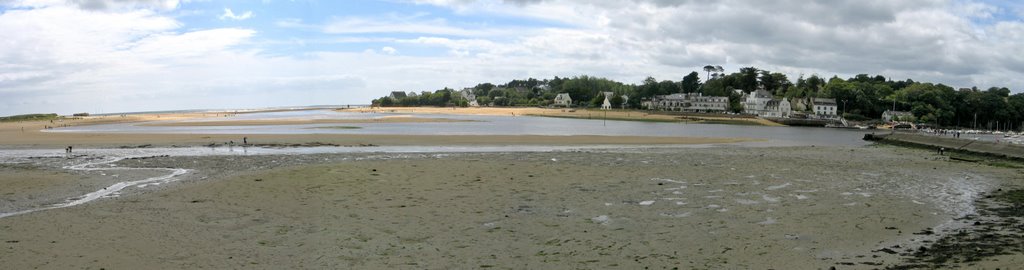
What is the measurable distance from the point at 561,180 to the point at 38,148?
28.2 metres

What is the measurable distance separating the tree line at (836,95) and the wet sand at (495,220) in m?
117

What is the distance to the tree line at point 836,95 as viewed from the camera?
120938mm

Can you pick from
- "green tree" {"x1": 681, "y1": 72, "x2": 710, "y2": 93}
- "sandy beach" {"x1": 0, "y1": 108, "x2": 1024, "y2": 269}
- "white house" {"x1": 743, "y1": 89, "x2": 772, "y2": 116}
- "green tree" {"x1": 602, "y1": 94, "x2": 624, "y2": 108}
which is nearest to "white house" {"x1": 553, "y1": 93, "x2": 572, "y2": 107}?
"green tree" {"x1": 602, "y1": 94, "x2": 624, "y2": 108}

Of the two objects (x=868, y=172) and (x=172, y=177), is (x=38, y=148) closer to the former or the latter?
(x=172, y=177)

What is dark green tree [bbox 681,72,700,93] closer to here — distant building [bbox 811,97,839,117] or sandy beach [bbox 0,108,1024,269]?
distant building [bbox 811,97,839,117]

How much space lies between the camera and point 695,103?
13975 cm

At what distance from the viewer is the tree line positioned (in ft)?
397

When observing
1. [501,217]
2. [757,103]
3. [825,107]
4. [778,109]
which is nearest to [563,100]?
[757,103]

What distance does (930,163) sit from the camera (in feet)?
80.2

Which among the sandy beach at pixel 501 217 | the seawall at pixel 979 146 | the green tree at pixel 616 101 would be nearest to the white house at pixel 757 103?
the green tree at pixel 616 101

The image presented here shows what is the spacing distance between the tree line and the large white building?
3045 mm

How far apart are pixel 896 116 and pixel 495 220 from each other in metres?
126

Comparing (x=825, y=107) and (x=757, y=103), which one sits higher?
(x=757, y=103)

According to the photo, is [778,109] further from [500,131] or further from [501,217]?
[501,217]
